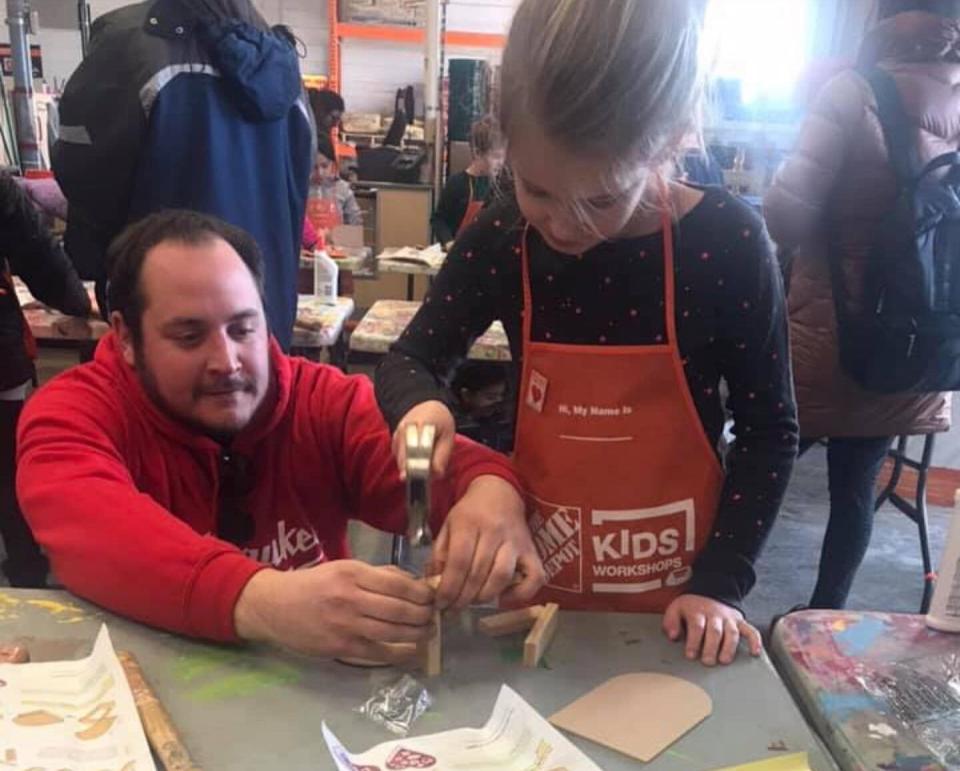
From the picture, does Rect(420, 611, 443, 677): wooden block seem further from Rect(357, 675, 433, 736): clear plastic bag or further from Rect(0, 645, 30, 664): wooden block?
Rect(0, 645, 30, 664): wooden block

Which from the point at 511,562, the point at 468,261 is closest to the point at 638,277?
the point at 468,261

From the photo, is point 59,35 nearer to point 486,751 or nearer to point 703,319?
point 703,319

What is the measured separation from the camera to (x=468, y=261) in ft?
3.59

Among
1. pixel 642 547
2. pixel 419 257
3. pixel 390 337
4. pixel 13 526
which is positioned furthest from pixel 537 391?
pixel 419 257

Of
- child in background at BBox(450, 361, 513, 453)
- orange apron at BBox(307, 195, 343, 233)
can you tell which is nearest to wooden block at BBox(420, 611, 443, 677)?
child in background at BBox(450, 361, 513, 453)

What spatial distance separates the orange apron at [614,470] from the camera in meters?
1.05

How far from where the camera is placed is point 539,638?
894 millimetres

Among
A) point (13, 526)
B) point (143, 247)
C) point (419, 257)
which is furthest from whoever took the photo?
point (419, 257)

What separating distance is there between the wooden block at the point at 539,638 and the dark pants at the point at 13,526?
1.80 metres

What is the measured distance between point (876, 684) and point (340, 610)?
21.1 inches

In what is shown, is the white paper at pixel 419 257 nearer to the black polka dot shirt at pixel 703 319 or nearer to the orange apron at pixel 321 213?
the orange apron at pixel 321 213

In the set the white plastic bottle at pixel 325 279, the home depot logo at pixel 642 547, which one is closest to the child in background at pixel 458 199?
the white plastic bottle at pixel 325 279

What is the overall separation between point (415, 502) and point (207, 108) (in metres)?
1.39

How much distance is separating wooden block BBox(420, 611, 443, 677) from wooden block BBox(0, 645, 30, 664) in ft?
1.21
